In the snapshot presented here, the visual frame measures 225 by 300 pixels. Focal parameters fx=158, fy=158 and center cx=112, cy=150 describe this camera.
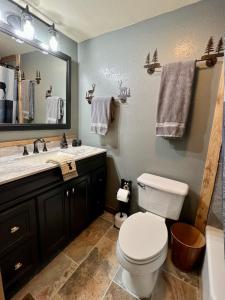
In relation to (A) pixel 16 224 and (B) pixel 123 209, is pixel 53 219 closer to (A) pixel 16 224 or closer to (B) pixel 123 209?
(A) pixel 16 224

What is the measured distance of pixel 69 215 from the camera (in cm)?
152

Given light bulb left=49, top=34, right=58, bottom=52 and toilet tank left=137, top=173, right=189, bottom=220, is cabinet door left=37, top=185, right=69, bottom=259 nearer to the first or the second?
toilet tank left=137, top=173, right=189, bottom=220

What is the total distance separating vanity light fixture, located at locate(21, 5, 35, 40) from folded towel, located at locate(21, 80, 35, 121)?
403 mm

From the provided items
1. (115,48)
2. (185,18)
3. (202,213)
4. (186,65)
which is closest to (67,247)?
(202,213)

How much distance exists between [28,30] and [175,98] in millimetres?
1479

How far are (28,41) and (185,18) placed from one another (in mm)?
1458

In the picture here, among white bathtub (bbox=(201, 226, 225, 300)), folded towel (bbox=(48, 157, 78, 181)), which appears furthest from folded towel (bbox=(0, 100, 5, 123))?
white bathtub (bbox=(201, 226, 225, 300))

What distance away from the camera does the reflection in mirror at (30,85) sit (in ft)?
4.66

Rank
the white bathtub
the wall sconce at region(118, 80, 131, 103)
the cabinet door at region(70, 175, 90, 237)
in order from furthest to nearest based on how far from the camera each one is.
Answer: the wall sconce at region(118, 80, 131, 103)
the cabinet door at region(70, 175, 90, 237)
the white bathtub

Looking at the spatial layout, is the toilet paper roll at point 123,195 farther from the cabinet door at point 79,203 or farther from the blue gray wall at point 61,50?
the blue gray wall at point 61,50

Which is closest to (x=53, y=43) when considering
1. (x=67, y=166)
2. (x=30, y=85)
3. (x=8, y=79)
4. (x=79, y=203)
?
(x=30, y=85)

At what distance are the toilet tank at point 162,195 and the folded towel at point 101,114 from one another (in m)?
0.75

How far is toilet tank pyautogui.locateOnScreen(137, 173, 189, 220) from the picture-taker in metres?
1.40

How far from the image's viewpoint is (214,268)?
3.33ft
